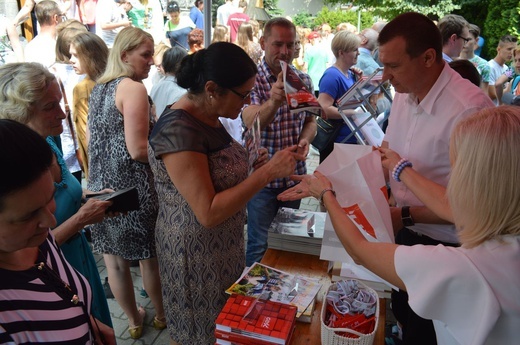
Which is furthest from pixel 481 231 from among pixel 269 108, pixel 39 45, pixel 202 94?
pixel 39 45

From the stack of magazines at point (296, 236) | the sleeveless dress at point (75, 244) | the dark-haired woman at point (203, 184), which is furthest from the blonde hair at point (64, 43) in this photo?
the stack of magazines at point (296, 236)

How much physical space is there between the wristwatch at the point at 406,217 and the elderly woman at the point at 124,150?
1.48 metres

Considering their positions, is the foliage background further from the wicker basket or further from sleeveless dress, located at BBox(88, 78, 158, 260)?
the wicker basket

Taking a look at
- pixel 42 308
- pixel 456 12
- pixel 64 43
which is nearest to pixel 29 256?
pixel 42 308

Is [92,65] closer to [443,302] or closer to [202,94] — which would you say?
[202,94]

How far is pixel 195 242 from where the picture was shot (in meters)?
1.76

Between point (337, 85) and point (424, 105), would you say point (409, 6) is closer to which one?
point (337, 85)

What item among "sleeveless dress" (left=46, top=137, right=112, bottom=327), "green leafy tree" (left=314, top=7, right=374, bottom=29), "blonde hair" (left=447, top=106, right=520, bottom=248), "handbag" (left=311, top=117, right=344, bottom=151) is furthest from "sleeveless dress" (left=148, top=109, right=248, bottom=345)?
"green leafy tree" (left=314, top=7, right=374, bottom=29)

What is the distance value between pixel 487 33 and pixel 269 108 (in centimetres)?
1405

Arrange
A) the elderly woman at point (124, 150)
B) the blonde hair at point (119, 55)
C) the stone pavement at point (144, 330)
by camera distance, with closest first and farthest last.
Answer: the elderly woman at point (124, 150)
the blonde hair at point (119, 55)
the stone pavement at point (144, 330)

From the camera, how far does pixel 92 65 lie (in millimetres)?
3143

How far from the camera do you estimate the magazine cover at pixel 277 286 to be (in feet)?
5.21

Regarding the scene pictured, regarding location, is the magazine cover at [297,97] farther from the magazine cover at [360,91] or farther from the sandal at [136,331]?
the sandal at [136,331]

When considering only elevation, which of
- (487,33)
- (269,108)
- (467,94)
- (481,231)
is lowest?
(487,33)
